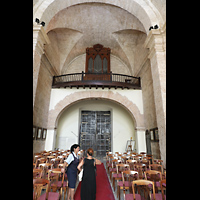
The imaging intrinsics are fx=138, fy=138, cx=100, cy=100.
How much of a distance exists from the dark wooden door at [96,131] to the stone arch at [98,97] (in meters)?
2.75

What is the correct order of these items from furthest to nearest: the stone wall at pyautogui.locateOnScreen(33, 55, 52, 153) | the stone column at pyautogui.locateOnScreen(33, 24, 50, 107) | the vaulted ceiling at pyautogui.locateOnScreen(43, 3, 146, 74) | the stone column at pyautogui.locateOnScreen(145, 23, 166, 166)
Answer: the vaulted ceiling at pyautogui.locateOnScreen(43, 3, 146, 74) → the stone wall at pyautogui.locateOnScreen(33, 55, 52, 153) → the stone column at pyautogui.locateOnScreen(33, 24, 50, 107) → the stone column at pyautogui.locateOnScreen(145, 23, 166, 166)

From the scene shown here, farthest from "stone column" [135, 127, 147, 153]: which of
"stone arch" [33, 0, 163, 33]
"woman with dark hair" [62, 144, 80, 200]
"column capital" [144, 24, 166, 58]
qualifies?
"woman with dark hair" [62, 144, 80, 200]

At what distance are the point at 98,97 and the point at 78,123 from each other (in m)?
3.20

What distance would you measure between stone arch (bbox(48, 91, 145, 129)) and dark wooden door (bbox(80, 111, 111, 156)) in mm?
2748

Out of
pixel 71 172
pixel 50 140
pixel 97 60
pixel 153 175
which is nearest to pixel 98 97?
pixel 97 60

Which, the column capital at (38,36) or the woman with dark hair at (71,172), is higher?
the column capital at (38,36)

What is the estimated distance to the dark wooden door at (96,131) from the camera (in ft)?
37.0

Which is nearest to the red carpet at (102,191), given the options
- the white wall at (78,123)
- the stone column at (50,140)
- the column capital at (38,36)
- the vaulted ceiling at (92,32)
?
the stone column at (50,140)

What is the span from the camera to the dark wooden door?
11.3 m

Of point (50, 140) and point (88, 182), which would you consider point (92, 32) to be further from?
point (88, 182)

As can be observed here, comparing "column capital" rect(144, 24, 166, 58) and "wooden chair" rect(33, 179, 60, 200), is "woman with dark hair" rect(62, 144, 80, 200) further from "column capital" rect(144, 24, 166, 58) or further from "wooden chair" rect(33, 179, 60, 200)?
"column capital" rect(144, 24, 166, 58)

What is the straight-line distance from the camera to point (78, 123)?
11383mm

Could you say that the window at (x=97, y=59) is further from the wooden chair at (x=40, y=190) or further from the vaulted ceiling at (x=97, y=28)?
the wooden chair at (x=40, y=190)
